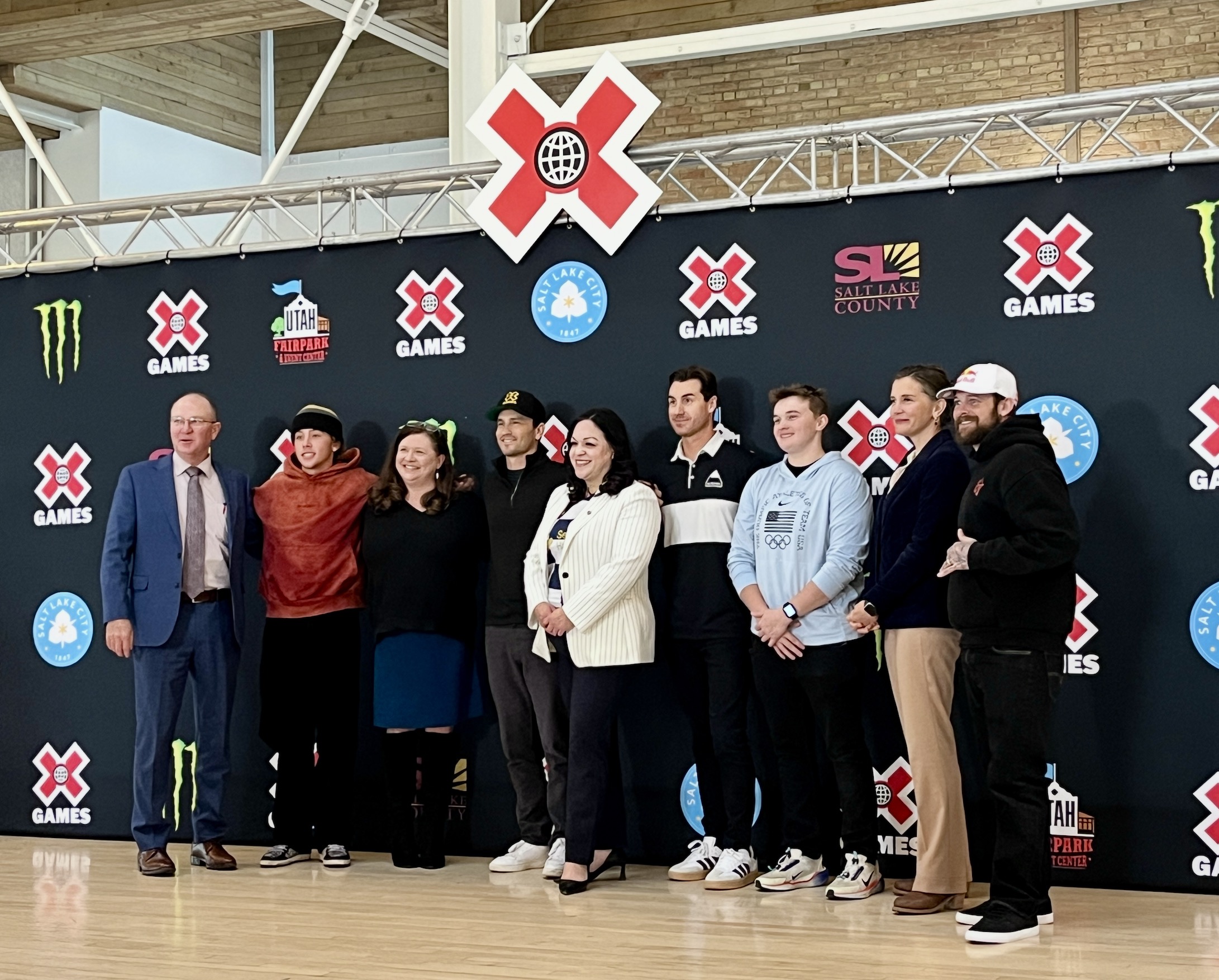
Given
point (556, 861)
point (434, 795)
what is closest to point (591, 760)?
point (556, 861)

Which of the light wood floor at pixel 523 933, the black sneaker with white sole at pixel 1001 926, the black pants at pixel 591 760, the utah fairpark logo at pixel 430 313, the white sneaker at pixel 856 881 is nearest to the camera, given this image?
the light wood floor at pixel 523 933

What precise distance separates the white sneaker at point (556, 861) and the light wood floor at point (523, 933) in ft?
0.17

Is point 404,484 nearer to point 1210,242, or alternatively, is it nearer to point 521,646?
point 521,646

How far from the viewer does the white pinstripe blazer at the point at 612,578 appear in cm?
505

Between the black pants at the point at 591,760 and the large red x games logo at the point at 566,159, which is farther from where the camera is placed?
the large red x games logo at the point at 566,159

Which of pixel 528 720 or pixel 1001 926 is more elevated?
pixel 528 720

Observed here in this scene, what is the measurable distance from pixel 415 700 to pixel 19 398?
2.59 m

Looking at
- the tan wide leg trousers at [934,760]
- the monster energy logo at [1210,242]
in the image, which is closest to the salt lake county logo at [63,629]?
the tan wide leg trousers at [934,760]

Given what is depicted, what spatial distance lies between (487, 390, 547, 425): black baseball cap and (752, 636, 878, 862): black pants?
1.19 meters

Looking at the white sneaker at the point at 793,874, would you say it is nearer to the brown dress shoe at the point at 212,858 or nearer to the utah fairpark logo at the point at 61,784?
the brown dress shoe at the point at 212,858

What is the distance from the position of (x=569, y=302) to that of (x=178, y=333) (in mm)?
1818

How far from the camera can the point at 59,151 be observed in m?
11.6

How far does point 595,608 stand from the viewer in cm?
505

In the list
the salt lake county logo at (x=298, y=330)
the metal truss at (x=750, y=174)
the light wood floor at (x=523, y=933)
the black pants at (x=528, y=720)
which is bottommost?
the light wood floor at (x=523, y=933)
